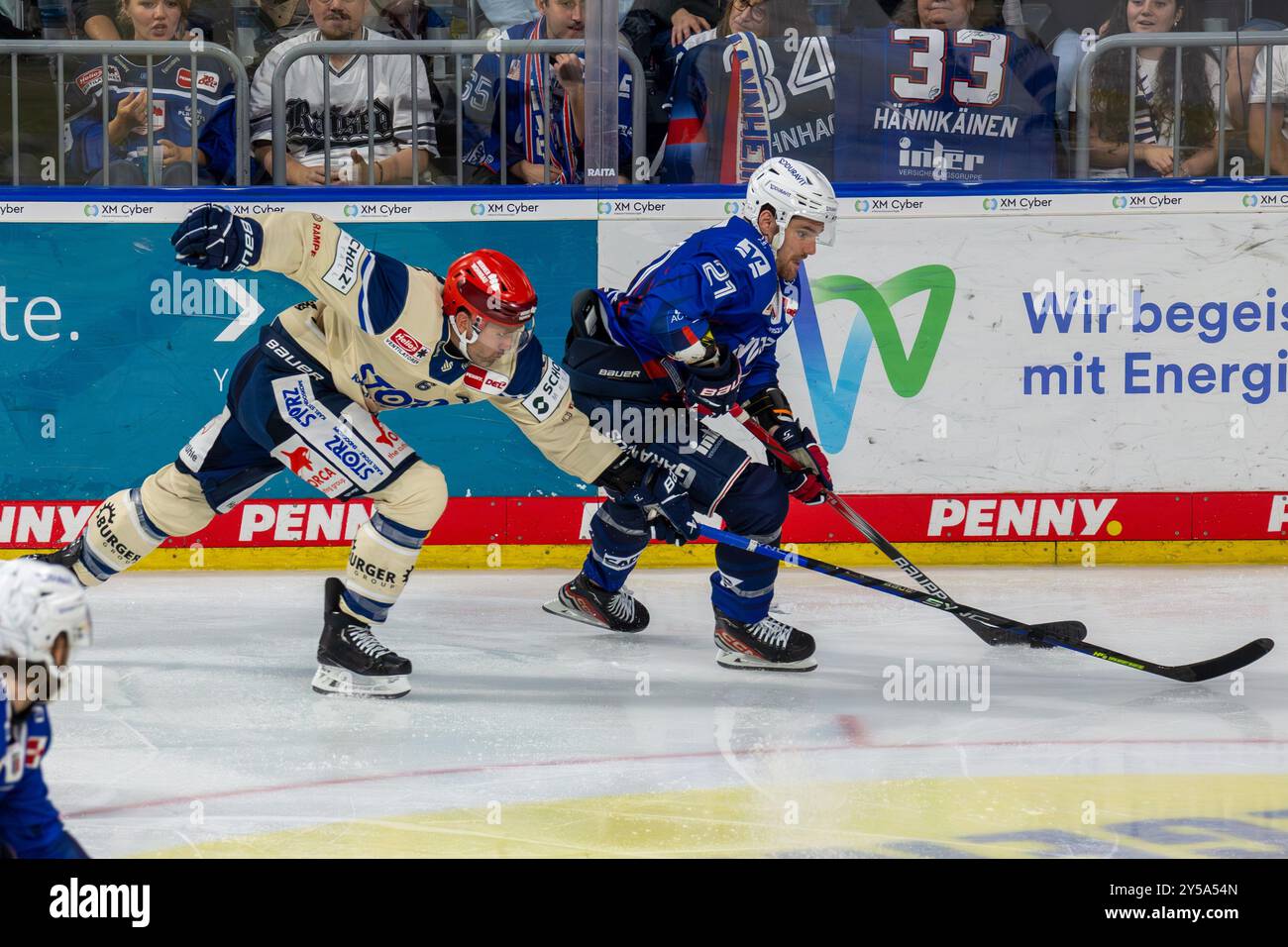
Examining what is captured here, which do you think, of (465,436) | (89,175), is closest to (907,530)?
(465,436)

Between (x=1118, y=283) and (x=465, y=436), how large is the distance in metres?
2.67

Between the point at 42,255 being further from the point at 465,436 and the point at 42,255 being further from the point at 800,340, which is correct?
the point at 800,340

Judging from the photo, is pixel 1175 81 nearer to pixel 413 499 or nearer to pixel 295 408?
pixel 413 499

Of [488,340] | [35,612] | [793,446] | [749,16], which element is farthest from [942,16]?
[35,612]

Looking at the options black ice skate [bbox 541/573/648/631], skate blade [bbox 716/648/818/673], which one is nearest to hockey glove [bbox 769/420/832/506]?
skate blade [bbox 716/648/818/673]

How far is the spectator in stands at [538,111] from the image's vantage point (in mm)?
6497

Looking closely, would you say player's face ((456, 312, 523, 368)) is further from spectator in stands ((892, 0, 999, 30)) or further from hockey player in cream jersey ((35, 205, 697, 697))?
spectator in stands ((892, 0, 999, 30))

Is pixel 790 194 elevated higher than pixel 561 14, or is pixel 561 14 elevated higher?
pixel 561 14

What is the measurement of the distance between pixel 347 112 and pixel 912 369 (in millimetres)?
2454

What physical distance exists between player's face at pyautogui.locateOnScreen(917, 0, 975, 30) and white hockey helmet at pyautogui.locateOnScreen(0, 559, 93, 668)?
4853 mm

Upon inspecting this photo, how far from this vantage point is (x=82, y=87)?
6.34m

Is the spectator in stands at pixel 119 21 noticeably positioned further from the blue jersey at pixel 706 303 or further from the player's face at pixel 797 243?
the player's face at pixel 797 243

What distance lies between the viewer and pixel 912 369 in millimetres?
6621
